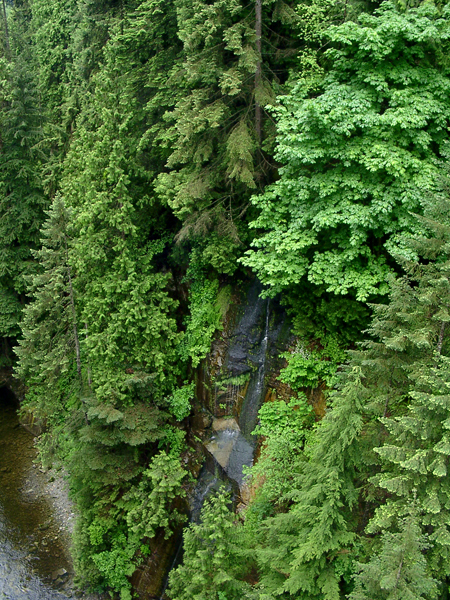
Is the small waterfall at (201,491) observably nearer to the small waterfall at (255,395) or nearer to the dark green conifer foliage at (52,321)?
the small waterfall at (255,395)

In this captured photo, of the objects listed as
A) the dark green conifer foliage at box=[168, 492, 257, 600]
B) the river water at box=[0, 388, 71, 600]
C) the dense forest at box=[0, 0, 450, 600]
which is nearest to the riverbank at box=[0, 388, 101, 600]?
the river water at box=[0, 388, 71, 600]

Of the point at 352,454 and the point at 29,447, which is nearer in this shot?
the point at 352,454

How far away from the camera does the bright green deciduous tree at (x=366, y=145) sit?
354 inches

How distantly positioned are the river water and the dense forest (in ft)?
5.32

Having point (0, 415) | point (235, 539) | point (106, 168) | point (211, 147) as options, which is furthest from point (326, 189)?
point (0, 415)

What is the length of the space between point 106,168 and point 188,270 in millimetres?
4173

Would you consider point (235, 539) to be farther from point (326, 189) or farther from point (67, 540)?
point (67, 540)

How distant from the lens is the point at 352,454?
7828 millimetres

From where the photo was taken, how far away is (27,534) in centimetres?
1583

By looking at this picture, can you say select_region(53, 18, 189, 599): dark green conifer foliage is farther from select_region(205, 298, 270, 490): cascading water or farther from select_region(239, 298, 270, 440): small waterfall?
select_region(239, 298, 270, 440): small waterfall

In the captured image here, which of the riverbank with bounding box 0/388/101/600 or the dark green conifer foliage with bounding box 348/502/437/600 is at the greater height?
the dark green conifer foliage with bounding box 348/502/437/600

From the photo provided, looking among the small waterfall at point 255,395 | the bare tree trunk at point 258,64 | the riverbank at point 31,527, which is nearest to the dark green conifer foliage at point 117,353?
the riverbank at point 31,527

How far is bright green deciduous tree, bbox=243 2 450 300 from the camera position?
900 cm

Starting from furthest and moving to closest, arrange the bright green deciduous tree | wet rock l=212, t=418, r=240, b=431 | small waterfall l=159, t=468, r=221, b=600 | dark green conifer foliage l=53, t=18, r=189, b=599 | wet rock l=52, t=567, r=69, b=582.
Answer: wet rock l=52, t=567, r=69, b=582 < small waterfall l=159, t=468, r=221, b=600 < wet rock l=212, t=418, r=240, b=431 < dark green conifer foliage l=53, t=18, r=189, b=599 < the bright green deciduous tree
